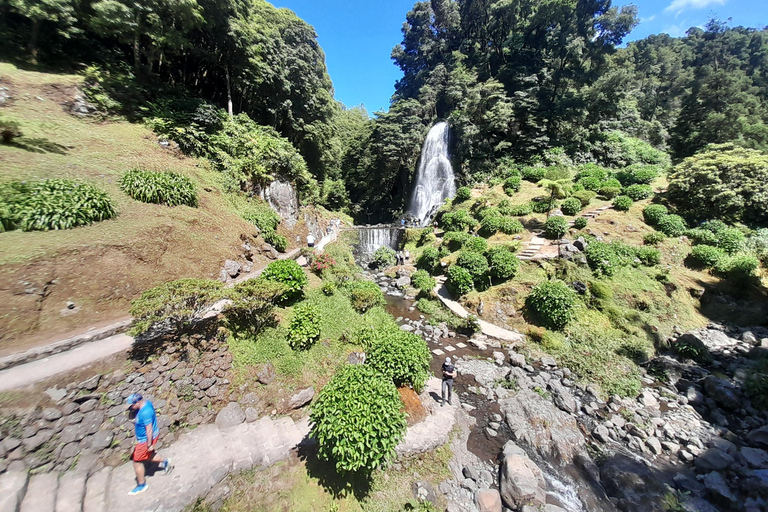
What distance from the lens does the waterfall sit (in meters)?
33.5

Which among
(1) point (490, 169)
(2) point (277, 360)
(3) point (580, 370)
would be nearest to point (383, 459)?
(2) point (277, 360)

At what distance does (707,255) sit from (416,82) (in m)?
44.3

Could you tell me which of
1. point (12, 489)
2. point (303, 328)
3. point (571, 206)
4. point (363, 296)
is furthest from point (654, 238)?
point (12, 489)

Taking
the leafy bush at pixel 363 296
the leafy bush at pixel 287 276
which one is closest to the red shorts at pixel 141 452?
the leafy bush at pixel 287 276

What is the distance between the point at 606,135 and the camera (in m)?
28.8

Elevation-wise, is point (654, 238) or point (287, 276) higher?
point (654, 238)

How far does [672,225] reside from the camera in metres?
16.4

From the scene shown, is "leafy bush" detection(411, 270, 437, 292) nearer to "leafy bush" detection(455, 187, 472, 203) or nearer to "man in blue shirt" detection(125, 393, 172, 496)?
"leafy bush" detection(455, 187, 472, 203)

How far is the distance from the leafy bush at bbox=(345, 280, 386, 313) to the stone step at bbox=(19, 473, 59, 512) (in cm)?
945

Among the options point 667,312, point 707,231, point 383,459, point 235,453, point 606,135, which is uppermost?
point 606,135

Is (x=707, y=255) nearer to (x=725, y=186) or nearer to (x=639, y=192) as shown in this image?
(x=725, y=186)

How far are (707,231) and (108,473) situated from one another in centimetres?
2641

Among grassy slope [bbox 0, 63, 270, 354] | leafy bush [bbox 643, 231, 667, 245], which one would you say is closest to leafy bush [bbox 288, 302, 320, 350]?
grassy slope [bbox 0, 63, 270, 354]

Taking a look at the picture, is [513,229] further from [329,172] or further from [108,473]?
[329,172]
